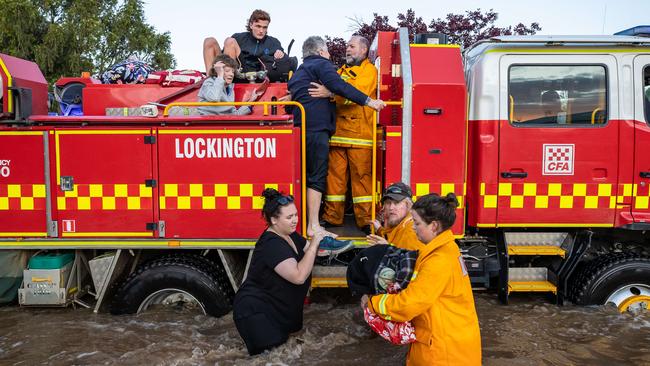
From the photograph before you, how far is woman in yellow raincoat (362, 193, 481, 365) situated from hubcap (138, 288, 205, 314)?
2.26 meters

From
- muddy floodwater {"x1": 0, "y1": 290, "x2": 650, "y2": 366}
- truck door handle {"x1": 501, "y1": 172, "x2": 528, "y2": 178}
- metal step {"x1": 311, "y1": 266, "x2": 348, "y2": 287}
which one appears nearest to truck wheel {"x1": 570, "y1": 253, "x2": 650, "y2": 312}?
muddy floodwater {"x1": 0, "y1": 290, "x2": 650, "y2": 366}

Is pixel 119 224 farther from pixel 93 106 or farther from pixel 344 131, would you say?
pixel 344 131

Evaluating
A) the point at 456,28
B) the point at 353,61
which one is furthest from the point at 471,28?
the point at 353,61

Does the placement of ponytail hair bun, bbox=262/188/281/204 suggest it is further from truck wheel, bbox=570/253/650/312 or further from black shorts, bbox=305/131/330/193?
truck wheel, bbox=570/253/650/312

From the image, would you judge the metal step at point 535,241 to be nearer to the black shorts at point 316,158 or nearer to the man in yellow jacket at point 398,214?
the man in yellow jacket at point 398,214

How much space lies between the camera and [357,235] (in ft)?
17.1

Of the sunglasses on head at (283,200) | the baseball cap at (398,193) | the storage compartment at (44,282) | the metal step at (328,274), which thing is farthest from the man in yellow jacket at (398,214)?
the storage compartment at (44,282)

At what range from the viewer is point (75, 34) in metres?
18.4

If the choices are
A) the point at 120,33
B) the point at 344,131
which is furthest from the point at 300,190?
the point at 120,33

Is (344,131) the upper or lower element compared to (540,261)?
upper

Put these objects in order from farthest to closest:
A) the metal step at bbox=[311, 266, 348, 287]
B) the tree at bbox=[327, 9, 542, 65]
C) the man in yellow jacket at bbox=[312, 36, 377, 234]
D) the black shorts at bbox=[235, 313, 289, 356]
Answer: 1. the tree at bbox=[327, 9, 542, 65]
2. the man in yellow jacket at bbox=[312, 36, 377, 234]
3. the metal step at bbox=[311, 266, 348, 287]
4. the black shorts at bbox=[235, 313, 289, 356]

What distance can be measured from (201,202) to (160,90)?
1.47 metres

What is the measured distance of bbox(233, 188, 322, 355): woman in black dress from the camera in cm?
397

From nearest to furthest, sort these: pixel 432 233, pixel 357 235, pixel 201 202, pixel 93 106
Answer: pixel 432 233
pixel 201 202
pixel 357 235
pixel 93 106
